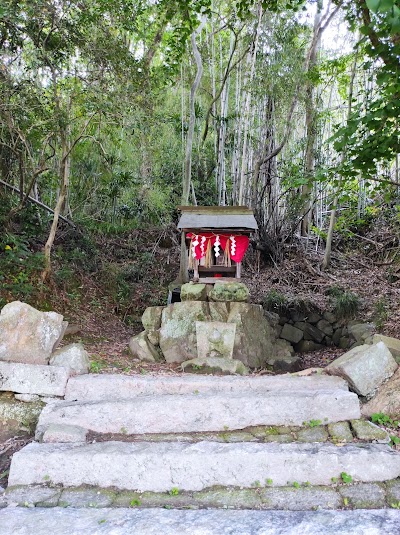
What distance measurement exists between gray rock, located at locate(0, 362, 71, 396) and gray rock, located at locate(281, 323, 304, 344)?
4666mm

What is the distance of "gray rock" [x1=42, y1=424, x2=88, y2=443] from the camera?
9.69 feet

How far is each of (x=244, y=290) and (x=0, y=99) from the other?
435 centimetres

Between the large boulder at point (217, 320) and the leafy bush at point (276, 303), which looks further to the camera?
the leafy bush at point (276, 303)

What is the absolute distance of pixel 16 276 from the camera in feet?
22.1

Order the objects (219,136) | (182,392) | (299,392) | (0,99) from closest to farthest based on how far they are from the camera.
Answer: (299,392) < (182,392) < (0,99) < (219,136)

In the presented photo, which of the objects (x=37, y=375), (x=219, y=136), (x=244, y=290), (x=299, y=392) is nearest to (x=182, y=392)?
(x=299, y=392)

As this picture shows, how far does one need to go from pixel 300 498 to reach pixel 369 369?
149 centimetres

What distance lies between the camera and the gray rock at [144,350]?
17.7ft

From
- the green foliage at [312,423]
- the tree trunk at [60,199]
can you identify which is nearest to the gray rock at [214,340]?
the green foliage at [312,423]

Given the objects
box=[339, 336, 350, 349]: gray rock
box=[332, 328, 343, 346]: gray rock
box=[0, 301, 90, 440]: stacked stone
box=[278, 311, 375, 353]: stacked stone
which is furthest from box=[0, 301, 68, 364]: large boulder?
box=[332, 328, 343, 346]: gray rock

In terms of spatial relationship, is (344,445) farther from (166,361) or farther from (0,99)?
(0,99)

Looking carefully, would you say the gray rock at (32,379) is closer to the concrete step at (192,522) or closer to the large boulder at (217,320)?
the concrete step at (192,522)

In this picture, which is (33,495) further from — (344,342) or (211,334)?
(344,342)

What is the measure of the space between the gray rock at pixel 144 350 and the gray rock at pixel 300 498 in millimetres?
3058
